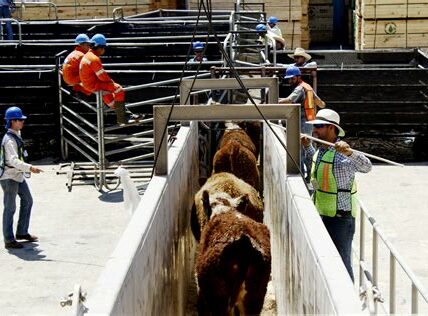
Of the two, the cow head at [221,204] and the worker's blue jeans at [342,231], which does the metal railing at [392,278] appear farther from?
the cow head at [221,204]

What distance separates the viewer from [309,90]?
11977mm

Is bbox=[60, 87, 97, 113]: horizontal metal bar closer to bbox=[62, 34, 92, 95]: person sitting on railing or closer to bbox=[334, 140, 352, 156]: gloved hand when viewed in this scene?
bbox=[62, 34, 92, 95]: person sitting on railing

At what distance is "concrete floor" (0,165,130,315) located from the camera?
30.2ft

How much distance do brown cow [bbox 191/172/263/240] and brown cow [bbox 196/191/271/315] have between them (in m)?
0.93

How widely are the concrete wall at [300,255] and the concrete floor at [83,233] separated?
4.80 ft

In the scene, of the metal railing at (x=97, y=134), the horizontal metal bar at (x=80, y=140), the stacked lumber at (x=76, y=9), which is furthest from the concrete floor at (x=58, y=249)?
the stacked lumber at (x=76, y=9)

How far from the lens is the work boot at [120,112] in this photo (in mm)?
14148

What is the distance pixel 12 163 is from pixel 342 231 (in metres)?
4.96

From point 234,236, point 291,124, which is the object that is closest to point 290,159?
point 291,124

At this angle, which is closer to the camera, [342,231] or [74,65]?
[342,231]

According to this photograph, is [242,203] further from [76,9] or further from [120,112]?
[76,9]

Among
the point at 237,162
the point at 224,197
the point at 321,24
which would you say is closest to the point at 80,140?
Answer: the point at 237,162

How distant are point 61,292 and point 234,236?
310cm

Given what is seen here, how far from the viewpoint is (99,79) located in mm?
13766
